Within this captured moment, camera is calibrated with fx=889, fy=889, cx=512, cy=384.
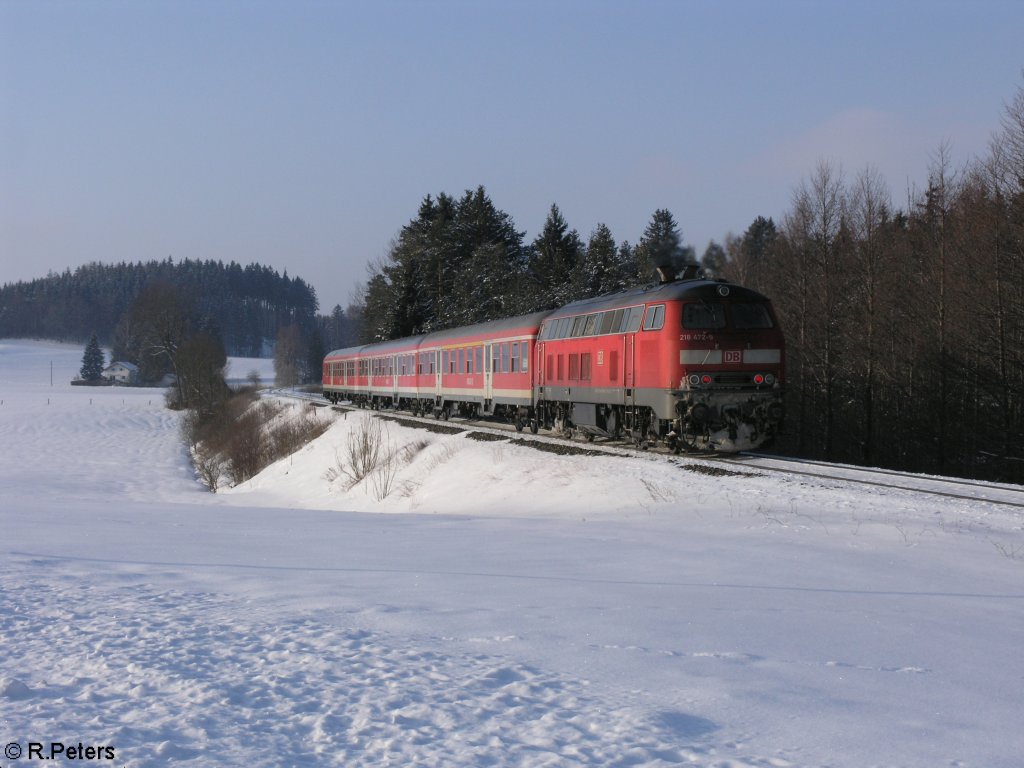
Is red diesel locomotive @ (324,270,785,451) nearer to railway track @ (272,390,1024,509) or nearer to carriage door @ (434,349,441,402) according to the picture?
railway track @ (272,390,1024,509)

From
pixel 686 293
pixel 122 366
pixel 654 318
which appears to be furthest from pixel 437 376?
pixel 122 366

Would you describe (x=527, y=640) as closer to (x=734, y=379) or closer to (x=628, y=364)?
(x=734, y=379)

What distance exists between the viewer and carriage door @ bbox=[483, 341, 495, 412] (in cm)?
3027

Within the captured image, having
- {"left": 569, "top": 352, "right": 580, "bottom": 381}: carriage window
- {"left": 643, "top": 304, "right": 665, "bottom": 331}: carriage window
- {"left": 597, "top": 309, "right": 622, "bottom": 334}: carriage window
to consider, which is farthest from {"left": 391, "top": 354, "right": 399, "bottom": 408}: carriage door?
{"left": 643, "top": 304, "right": 665, "bottom": 331}: carriage window

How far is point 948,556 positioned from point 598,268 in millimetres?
43448

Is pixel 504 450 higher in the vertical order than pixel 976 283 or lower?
lower

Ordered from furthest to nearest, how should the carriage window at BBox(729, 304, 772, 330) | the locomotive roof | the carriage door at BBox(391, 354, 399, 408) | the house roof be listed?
the house roof < the carriage door at BBox(391, 354, 399, 408) < the carriage window at BBox(729, 304, 772, 330) < the locomotive roof

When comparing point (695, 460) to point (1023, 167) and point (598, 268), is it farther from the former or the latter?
point (598, 268)

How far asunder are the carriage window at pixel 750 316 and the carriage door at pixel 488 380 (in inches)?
500

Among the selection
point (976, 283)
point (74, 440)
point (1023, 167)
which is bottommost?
point (74, 440)

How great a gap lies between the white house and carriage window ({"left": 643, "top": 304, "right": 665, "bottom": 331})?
129 metres

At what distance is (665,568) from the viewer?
8.41 meters

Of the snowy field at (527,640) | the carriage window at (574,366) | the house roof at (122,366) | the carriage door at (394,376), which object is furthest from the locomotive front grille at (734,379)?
the house roof at (122,366)

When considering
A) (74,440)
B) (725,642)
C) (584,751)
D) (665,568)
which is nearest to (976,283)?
(665,568)
